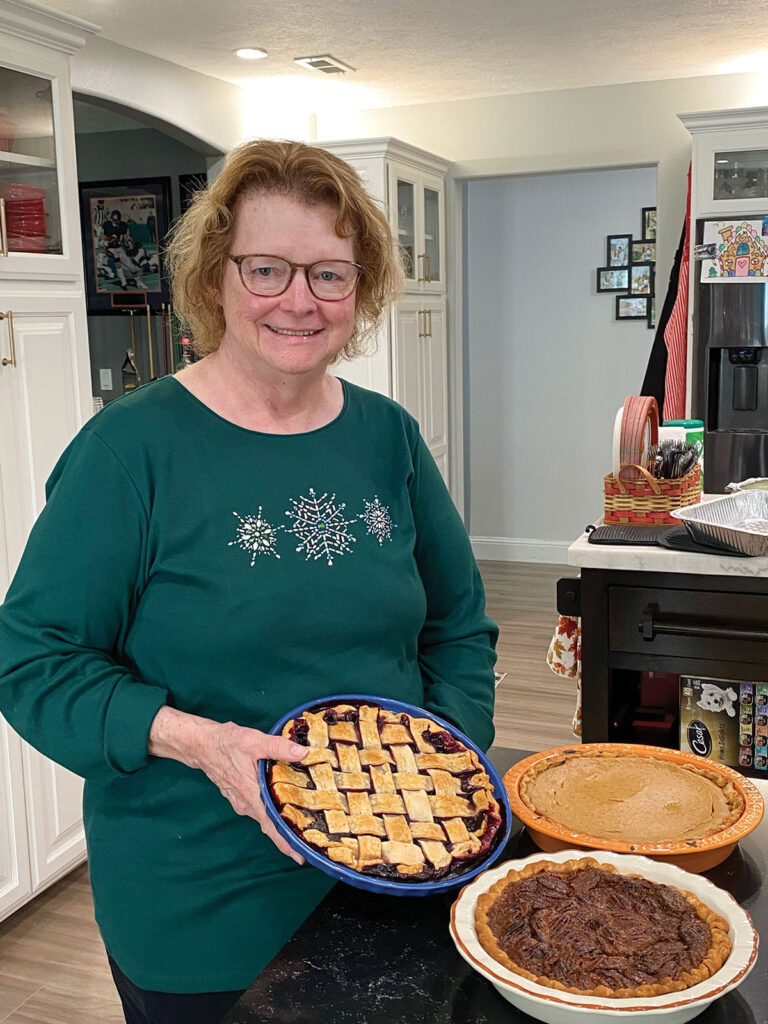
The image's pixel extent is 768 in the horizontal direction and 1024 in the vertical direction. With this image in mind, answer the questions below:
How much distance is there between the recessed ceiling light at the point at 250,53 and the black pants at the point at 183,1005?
381cm

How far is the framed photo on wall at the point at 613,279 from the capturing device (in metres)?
6.02

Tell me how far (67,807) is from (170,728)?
189cm

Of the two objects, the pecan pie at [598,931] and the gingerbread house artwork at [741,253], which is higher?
the gingerbread house artwork at [741,253]

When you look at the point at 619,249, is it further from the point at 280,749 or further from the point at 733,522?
the point at 280,749

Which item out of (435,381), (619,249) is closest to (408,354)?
(435,381)

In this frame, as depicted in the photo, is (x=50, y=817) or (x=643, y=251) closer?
(x=50, y=817)

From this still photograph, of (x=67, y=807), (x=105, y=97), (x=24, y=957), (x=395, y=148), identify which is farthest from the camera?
(x=395, y=148)

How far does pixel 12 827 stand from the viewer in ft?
8.39

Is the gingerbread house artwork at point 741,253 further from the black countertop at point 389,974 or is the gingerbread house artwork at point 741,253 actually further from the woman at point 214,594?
the black countertop at point 389,974

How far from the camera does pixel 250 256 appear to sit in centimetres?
117

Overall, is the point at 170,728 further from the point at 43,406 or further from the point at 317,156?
the point at 43,406

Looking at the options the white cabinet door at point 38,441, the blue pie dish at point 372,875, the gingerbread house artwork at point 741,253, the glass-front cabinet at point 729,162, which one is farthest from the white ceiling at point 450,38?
the blue pie dish at point 372,875

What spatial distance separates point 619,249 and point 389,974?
18.5 ft

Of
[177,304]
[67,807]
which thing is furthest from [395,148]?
[177,304]
